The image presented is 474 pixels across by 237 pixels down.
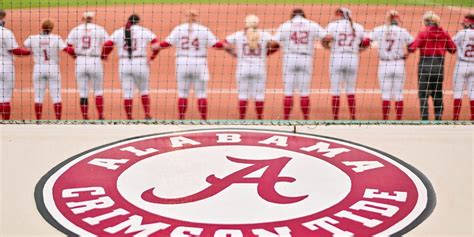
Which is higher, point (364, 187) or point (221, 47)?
point (221, 47)

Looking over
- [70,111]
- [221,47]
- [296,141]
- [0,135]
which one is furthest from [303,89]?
[0,135]

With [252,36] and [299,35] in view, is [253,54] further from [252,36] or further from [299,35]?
[299,35]

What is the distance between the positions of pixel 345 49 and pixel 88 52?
3.46 metres

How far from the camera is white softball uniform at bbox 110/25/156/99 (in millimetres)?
7691

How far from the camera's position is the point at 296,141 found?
3.71m

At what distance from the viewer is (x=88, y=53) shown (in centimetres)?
786

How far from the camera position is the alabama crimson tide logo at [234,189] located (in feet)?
8.56

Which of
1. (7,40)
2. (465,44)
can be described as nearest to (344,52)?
(465,44)

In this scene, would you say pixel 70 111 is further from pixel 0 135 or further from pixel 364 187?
pixel 364 187

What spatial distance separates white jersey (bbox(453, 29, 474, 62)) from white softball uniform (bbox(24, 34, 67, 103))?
5.13m

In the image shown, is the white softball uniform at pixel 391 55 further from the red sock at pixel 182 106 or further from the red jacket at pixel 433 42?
the red sock at pixel 182 106

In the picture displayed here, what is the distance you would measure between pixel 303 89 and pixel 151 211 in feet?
17.8

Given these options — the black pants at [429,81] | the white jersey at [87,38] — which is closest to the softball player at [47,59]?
the white jersey at [87,38]

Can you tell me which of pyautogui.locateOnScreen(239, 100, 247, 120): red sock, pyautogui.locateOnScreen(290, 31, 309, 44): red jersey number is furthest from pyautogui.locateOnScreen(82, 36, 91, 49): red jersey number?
pyautogui.locateOnScreen(290, 31, 309, 44): red jersey number
